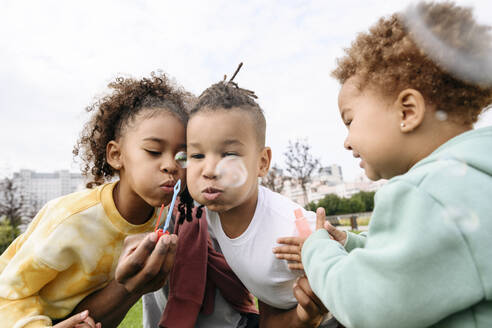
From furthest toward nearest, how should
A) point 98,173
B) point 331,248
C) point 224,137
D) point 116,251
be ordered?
1. point 98,173
2. point 116,251
3. point 224,137
4. point 331,248

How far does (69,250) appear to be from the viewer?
1870 mm

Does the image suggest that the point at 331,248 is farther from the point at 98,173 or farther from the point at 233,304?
the point at 98,173

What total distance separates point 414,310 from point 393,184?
0.37 meters

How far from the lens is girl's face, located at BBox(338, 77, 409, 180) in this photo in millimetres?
1327

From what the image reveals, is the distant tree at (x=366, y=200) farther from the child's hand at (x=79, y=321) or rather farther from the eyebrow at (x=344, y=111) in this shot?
the child's hand at (x=79, y=321)

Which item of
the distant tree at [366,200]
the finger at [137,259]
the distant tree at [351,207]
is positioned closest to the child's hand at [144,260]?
the finger at [137,259]

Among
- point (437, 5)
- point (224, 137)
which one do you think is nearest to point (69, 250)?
point (224, 137)

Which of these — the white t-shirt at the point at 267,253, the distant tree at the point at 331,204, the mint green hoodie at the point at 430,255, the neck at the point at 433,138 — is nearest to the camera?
the mint green hoodie at the point at 430,255

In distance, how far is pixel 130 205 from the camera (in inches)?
80.5

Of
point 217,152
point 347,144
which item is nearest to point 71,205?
point 217,152

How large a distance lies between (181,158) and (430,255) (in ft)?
4.12

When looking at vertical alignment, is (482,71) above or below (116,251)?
above

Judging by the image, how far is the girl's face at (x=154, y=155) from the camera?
1.83 m

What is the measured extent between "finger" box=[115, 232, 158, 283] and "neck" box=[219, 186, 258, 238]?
1.59 feet
